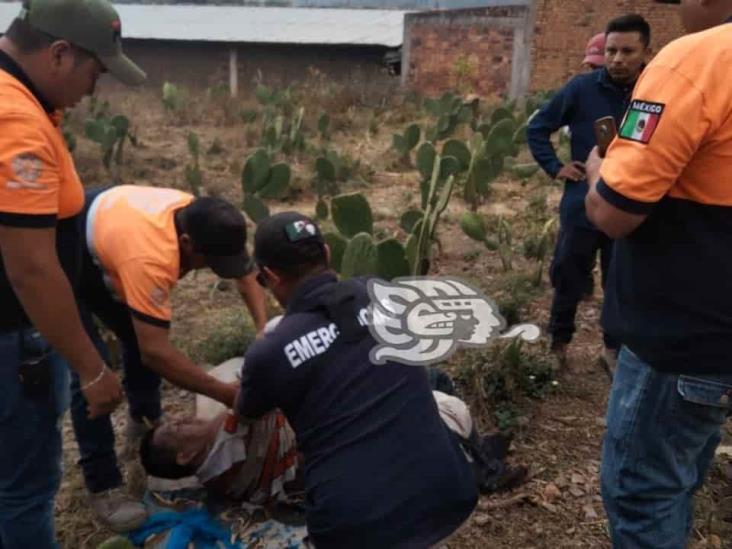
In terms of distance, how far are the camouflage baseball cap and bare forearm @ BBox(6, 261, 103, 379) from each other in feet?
1.75

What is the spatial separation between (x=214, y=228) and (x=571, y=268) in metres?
1.77

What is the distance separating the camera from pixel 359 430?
68.4 inches

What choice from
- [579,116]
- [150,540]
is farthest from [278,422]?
[579,116]

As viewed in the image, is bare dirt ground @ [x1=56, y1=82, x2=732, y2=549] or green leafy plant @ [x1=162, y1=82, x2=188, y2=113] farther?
green leafy plant @ [x1=162, y1=82, x2=188, y2=113]

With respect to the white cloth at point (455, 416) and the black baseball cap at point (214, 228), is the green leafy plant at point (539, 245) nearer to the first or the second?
the white cloth at point (455, 416)

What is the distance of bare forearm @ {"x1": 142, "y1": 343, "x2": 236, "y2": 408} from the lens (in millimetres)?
2271

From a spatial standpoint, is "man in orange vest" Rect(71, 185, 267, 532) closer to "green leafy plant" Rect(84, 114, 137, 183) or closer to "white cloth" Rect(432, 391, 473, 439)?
"white cloth" Rect(432, 391, 473, 439)

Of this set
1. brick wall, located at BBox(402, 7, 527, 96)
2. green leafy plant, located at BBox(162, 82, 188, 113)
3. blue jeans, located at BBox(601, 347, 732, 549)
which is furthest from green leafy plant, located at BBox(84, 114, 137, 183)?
brick wall, located at BBox(402, 7, 527, 96)

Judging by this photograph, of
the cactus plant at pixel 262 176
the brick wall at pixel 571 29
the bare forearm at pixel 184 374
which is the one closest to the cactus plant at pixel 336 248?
the bare forearm at pixel 184 374

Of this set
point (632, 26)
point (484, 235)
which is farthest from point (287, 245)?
point (484, 235)

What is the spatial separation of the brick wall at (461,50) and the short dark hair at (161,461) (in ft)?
46.1

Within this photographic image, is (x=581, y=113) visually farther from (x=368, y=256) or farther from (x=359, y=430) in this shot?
(x=359, y=430)

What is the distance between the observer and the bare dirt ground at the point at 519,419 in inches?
101

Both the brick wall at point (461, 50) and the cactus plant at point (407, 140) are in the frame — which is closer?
the cactus plant at point (407, 140)
